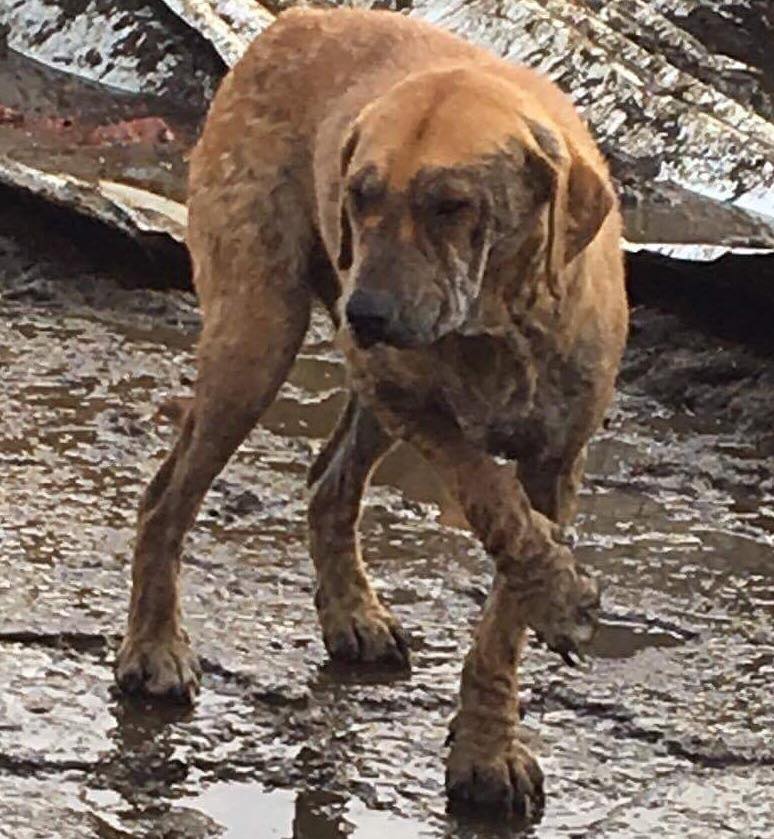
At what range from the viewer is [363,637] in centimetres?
506

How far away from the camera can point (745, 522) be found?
241 inches

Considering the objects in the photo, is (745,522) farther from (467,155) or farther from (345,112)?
(467,155)

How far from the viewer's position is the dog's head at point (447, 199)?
3793 millimetres

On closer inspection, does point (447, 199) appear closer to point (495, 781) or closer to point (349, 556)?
point (495, 781)

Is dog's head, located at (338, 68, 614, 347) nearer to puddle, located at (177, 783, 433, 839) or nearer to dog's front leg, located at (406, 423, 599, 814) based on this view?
dog's front leg, located at (406, 423, 599, 814)

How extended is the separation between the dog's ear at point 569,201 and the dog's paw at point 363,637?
4.09ft

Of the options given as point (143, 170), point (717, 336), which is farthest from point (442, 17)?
point (717, 336)

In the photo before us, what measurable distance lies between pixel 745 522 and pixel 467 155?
249 cm

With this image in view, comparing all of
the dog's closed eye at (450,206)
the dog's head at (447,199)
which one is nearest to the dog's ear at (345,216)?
the dog's head at (447,199)

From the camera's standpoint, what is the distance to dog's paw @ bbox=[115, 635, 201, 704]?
A: 480 cm

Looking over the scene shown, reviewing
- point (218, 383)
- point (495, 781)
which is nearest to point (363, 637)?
point (218, 383)

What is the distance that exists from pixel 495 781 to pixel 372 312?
1087 mm

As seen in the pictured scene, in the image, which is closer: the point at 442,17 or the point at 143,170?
the point at 143,170

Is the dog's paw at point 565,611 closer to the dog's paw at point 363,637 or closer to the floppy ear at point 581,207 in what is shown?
the floppy ear at point 581,207
